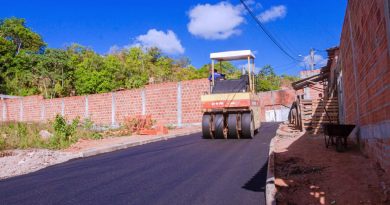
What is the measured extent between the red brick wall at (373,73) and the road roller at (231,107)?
5.61m

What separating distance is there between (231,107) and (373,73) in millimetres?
7741

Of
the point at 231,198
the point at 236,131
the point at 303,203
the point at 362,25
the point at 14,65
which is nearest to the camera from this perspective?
the point at 303,203

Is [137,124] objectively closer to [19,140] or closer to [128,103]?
[128,103]

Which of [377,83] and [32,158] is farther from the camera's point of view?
[32,158]

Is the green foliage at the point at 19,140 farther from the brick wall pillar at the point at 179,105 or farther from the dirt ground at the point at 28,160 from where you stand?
the brick wall pillar at the point at 179,105

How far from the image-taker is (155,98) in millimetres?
22375

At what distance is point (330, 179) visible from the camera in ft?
17.4

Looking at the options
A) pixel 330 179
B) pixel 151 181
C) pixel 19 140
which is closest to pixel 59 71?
pixel 19 140

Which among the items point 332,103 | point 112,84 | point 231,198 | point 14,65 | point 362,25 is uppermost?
point 14,65

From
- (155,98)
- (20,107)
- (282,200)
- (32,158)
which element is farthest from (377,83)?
(20,107)

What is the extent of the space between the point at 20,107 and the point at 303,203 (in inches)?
1273

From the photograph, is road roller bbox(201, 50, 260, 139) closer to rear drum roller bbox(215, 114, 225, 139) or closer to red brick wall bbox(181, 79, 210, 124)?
rear drum roller bbox(215, 114, 225, 139)

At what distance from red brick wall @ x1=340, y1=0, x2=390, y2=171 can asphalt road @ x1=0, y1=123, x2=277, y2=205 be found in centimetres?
195

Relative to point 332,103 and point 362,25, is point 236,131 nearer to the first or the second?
point 332,103
